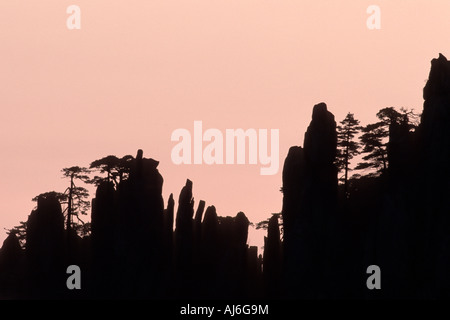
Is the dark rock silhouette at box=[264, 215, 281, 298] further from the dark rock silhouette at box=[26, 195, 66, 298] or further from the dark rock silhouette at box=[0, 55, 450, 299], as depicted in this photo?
the dark rock silhouette at box=[26, 195, 66, 298]

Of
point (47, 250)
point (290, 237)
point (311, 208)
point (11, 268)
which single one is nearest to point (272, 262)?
point (290, 237)

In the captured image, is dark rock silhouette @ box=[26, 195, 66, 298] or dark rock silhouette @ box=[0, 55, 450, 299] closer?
dark rock silhouette @ box=[0, 55, 450, 299]

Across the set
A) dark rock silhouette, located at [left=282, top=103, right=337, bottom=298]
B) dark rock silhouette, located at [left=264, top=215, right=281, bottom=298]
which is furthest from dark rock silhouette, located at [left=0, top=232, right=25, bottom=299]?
dark rock silhouette, located at [left=282, top=103, right=337, bottom=298]

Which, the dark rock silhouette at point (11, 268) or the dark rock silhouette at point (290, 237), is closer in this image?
the dark rock silhouette at point (290, 237)

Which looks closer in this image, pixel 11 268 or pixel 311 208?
pixel 311 208

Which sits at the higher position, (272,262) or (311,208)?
(311,208)

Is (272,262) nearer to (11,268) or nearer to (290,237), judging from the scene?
(290,237)

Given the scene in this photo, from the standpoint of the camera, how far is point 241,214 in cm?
14650

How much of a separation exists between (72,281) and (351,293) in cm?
3795

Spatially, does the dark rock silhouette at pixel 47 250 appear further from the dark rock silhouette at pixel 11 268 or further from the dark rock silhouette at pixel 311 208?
the dark rock silhouette at pixel 311 208

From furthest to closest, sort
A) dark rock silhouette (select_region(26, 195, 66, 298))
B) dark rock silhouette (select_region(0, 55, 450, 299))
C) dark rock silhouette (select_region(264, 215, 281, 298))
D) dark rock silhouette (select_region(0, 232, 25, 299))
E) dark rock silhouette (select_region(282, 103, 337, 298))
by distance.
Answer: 1. dark rock silhouette (select_region(0, 232, 25, 299))
2. dark rock silhouette (select_region(26, 195, 66, 298))
3. dark rock silhouette (select_region(264, 215, 281, 298))
4. dark rock silhouette (select_region(282, 103, 337, 298))
5. dark rock silhouette (select_region(0, 55, 450, 299))

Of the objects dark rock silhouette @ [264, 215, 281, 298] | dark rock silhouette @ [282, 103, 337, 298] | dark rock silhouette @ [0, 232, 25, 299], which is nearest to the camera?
dark rock silhouette @ [282, 103, 337, 298]

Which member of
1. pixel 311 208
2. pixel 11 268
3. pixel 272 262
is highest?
pixel 311 208

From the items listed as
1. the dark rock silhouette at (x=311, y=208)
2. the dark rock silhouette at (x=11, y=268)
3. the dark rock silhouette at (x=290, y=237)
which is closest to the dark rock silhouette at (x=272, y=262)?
the dark rock silhouette at (x=290, y=237)
